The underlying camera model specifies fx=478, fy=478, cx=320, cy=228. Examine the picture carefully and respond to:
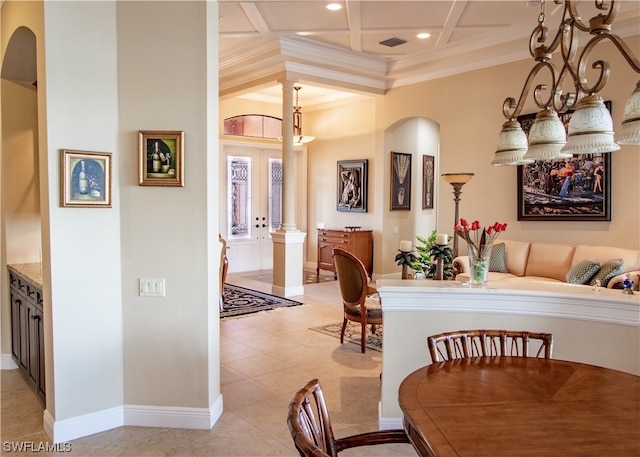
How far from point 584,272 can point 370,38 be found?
3.86 metres

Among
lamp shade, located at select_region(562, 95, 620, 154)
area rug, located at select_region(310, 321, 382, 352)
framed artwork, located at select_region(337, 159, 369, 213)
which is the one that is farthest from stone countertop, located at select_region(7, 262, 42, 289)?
framed artwork, located at select_region(337, 159, 369, 213)

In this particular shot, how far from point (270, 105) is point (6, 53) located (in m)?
6.26

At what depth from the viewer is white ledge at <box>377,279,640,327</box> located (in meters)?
2.51

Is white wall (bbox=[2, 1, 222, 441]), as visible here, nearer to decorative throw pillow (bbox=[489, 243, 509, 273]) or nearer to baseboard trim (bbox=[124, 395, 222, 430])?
baseboard trim (bbox=[124, 395, 222, 430])

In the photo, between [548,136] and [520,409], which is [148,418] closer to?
[520,409]

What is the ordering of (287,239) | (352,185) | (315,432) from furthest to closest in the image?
(352,185)
(287,239)
(315,432)

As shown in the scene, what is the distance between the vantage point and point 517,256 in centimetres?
604

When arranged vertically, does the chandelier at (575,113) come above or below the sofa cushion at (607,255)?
above

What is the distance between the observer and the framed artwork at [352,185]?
8.80 m

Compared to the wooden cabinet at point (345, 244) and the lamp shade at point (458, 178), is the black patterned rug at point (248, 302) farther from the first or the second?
the lamp shade at point (458, 178)

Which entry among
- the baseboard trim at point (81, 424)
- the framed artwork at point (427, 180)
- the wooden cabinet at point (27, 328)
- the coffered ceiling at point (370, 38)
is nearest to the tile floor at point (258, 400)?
the baseboard trim at point (81, 424)

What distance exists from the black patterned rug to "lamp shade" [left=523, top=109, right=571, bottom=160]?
444cm

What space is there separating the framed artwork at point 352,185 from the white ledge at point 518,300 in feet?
19.7

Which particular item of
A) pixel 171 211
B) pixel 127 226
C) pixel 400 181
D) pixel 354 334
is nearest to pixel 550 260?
pixel 354 334
